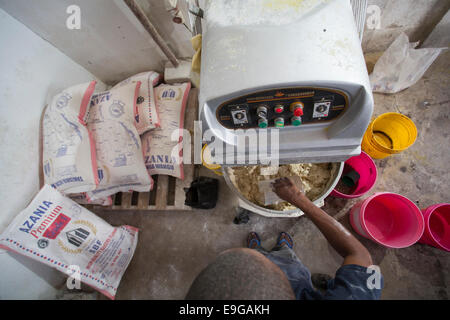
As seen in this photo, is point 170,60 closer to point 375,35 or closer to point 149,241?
point 149,241

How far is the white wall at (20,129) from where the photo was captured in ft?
3.33

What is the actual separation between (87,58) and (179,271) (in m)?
1.70

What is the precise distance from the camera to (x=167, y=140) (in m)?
1.25

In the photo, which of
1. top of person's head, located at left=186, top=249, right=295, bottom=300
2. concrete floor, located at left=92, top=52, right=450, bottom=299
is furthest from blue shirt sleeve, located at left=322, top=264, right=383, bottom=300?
concrete floor, located at left=92, top=52, right=450, bottom=299

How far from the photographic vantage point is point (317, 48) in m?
0.52

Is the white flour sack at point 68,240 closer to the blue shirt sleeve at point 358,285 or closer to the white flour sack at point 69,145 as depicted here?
the white flour sack at point 69,145

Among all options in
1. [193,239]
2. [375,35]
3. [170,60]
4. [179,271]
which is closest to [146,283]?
[179,271]

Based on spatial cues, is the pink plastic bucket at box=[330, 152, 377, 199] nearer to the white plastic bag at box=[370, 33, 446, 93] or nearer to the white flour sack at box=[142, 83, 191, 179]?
the white plastic bag at box=[370, 33, 446, 93]

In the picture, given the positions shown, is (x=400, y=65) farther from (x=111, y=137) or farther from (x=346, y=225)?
(x=111, y=137)

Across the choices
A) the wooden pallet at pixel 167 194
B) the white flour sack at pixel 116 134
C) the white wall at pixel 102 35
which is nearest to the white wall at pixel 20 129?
the white wall at pixel 102 35

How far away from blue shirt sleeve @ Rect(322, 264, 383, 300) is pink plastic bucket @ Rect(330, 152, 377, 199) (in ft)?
1.88

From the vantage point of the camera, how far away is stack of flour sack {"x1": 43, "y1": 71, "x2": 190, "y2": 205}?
42.3 inches

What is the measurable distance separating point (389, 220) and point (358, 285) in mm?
885

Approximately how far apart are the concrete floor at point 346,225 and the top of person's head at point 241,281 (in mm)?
840
